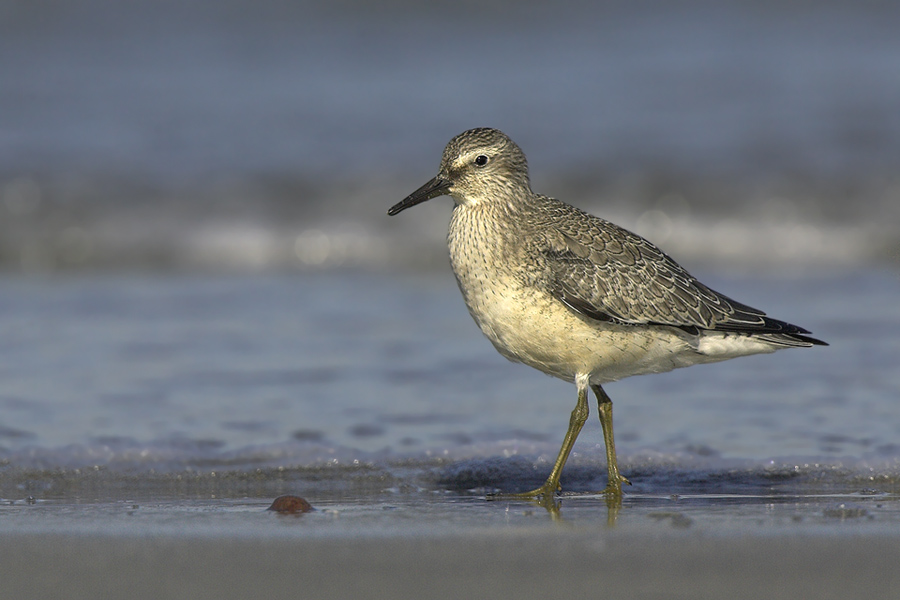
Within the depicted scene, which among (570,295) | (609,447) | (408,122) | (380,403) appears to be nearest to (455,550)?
(609,447)

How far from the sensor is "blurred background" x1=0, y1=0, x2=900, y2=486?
23.2 ft

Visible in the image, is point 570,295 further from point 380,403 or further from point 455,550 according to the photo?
point 380,403

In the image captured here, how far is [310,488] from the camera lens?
595cm

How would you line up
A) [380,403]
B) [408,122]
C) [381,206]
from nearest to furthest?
[380,403], [381,206], [408,122]

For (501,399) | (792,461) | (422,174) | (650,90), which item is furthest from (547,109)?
(792,461)

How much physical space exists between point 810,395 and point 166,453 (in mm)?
3926

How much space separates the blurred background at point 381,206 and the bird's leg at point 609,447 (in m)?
0.26

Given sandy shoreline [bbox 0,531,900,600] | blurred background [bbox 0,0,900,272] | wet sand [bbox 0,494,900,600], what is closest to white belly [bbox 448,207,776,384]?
wet sand [bbox 0,494,900,600]

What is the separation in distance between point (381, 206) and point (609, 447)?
7.81m

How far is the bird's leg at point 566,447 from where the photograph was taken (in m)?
5.82

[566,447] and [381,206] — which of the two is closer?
[566,447]

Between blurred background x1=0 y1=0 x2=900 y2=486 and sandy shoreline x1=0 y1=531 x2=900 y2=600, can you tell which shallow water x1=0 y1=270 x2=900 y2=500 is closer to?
blurred background x1=0 y1=0 x2=900 y2=486

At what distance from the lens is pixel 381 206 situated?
530 inches

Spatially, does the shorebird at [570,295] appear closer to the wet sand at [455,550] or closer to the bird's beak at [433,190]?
the bird's beak at [433,190]
